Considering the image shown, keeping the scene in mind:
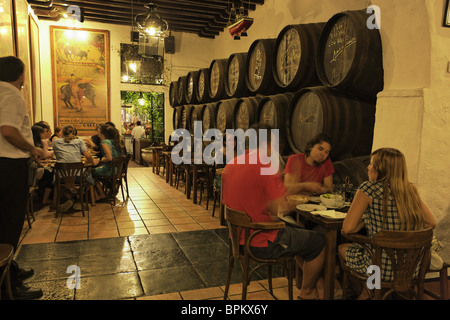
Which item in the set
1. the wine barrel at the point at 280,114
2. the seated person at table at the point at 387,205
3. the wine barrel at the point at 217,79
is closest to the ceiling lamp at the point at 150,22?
the wine barrel at the point at 217,79

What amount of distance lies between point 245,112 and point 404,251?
3252 millimetres

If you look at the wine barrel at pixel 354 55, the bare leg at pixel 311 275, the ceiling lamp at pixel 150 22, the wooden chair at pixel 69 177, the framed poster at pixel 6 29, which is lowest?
the bare leg at pixel 311 275

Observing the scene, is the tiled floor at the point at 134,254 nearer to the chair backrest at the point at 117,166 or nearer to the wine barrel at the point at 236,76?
the chair backrest at the point at 117,166

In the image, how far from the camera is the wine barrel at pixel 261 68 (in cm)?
439

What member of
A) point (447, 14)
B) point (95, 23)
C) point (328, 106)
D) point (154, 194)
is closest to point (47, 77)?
point (95, 23)

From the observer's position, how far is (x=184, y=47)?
10016mm

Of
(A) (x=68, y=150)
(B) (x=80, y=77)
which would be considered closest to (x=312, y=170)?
(A) (x=68, y=150)

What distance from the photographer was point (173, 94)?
364 inches

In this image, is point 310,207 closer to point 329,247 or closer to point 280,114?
point 329,247

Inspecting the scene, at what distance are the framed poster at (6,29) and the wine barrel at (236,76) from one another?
3.04 m

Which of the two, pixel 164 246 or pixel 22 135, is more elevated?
pixel 22 135

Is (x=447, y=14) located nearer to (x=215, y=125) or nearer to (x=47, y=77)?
(x=215, y=125)

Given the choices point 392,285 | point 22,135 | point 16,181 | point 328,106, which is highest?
point 328,106

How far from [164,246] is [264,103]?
2084 millimetres
